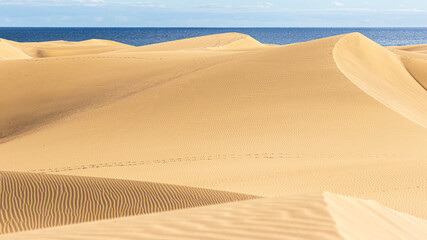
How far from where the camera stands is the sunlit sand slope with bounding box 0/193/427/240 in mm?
4402

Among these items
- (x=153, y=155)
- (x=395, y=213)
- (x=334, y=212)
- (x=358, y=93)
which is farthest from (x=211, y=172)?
(x=358, y=93)

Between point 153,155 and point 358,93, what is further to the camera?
point 358,93

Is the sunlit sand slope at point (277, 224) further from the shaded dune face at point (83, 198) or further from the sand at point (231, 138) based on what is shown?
the shaded dune face at point (83, 198)

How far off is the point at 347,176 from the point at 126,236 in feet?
20.4

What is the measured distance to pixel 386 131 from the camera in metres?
13.9

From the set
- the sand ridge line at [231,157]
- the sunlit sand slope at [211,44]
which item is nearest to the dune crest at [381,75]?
the sand ridge line at [231,157]

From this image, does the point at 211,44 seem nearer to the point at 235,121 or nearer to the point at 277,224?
the point at 235,121

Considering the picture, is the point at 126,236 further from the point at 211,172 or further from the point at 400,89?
the point at 400,89

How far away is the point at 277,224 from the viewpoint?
15.1 ft

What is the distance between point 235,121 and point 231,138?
1.43m

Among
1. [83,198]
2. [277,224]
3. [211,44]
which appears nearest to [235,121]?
[83,198]

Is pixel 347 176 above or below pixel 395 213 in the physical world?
below

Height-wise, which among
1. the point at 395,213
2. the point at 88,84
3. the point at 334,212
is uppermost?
the point at 334,212

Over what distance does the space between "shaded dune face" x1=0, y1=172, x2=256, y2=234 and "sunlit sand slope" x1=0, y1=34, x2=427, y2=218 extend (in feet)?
4.24
